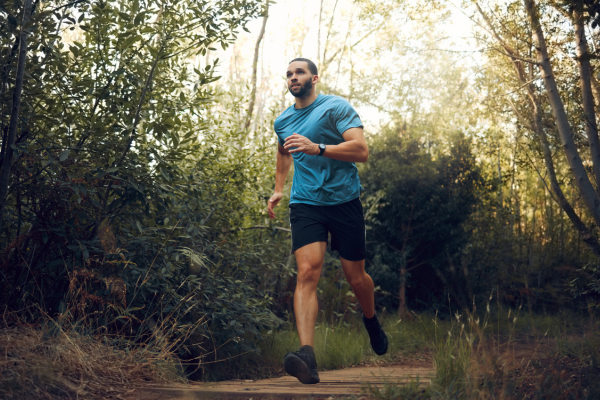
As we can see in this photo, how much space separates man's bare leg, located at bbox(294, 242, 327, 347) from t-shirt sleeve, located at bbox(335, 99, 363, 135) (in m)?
0.84

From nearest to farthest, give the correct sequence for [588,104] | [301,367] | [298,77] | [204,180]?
1. [301,367]
2. [298,77]
3. [204,180]
4. [588,104]

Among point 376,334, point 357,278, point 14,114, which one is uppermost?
point 14,114

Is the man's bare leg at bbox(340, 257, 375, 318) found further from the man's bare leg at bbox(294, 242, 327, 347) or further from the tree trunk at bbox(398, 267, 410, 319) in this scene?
the tree trunk at bbox(398, 267, 410, 319)

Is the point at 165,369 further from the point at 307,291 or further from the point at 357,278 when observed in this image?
the point at 357,278

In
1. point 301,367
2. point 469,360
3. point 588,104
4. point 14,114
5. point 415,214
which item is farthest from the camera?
point 415,214

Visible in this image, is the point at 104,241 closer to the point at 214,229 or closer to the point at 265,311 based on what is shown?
the point at 214,229

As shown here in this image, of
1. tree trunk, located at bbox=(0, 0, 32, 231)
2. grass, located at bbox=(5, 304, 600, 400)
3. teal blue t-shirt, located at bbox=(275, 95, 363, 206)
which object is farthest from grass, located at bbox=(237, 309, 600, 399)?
tree trunk, located at bbox=(0, 0, 32, 231)

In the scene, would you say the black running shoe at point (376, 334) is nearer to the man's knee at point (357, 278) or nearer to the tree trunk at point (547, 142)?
the man's knee at point (357, 278)

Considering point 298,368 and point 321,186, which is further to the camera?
point 321,186

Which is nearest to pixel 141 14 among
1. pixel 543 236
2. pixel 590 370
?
pixel 590 370

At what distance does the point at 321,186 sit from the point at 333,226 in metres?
0.31

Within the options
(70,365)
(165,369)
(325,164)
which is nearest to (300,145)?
(325,164)

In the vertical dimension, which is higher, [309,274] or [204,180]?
[204,180]

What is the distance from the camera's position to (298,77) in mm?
3855
